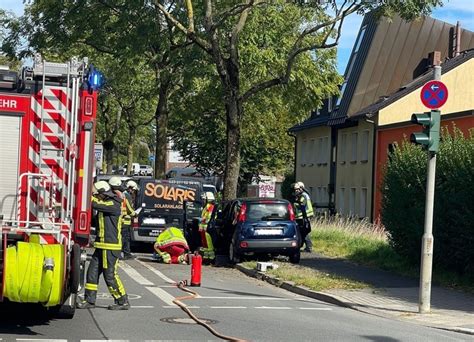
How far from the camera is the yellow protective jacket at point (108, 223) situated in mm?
11070

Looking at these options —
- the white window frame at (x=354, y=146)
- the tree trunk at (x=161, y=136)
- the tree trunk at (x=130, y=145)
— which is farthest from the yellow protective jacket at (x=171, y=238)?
the tree trunk at (x=130, y=145)

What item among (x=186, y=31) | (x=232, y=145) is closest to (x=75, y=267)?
(x=186, y=31)

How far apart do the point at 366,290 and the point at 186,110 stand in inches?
871

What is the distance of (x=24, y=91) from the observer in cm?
1009

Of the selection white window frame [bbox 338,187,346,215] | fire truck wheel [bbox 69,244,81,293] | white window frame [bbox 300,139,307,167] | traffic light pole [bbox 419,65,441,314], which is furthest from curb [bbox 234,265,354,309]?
white window frame [bbox 300,139,307,167]

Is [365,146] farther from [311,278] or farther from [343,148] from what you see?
[311,278]

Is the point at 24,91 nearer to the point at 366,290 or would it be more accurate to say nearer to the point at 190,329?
the point at 190,329

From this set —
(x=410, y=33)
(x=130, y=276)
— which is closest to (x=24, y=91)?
(x=130, y=276)

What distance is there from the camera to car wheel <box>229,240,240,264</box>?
62.4 ft

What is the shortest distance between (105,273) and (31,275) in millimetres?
2289

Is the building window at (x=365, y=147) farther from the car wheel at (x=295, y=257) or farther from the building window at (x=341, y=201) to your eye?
the car wheel at (x=295, y=257)

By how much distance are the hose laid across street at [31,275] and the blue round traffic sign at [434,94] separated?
20.5 ft

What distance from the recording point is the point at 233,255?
19.2m

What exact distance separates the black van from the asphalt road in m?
8.34
